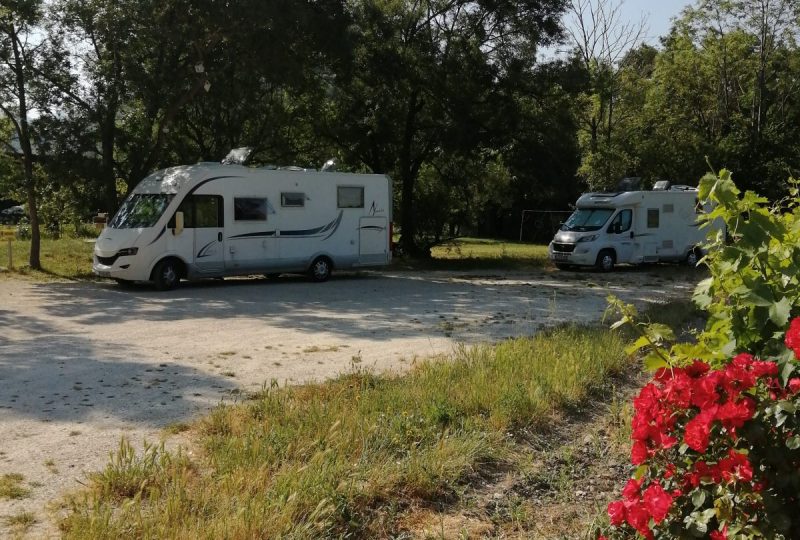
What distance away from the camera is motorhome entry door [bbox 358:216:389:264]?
746 inches

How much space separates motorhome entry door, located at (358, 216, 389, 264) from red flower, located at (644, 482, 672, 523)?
16.2 meters

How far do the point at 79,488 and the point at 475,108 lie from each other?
2011 centimetres

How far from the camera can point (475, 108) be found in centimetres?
2302

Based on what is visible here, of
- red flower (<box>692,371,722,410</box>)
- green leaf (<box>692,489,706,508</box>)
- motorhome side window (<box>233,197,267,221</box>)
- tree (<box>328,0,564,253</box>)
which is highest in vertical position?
tree (<box>328,0,564,253</box>)

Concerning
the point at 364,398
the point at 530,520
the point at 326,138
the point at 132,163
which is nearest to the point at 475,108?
the point at 326,138

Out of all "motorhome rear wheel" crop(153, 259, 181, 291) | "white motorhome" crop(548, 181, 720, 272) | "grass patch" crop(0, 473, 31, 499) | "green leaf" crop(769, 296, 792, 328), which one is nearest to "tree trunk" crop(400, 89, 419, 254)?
"white motorhome" crop(548, 181, 720, 272)

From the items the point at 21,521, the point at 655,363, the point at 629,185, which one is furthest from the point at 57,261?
the point at 655,363

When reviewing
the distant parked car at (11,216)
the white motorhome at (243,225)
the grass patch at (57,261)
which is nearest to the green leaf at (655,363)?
the white motorhome at (243,225)

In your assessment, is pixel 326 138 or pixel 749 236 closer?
pixel 749 236

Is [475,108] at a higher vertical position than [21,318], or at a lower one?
higher

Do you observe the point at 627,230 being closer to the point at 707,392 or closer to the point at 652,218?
the point at 652,218

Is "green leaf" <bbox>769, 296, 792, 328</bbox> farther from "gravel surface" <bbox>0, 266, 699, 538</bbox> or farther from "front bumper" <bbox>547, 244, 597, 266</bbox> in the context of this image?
"front bumper" <bbox>547, 244, 597, 266</bbox>

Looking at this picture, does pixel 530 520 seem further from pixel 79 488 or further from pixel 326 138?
pixel 326 138

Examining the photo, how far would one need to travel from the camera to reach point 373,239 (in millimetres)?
19172
